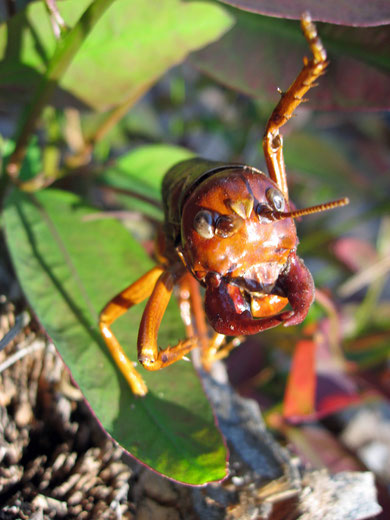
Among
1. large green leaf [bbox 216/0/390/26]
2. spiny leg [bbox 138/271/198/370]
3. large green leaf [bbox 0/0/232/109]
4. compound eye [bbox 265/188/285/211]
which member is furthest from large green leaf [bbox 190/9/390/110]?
spiny leg [bbox 138/271/198/370]

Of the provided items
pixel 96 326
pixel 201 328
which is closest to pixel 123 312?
pixel 96 326

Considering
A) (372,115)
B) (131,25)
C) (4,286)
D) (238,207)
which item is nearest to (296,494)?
(238,207)

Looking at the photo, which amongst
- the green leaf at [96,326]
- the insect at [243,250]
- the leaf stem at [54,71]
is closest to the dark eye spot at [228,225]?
the insect at [243,250]

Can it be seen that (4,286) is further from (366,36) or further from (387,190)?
(387,190)

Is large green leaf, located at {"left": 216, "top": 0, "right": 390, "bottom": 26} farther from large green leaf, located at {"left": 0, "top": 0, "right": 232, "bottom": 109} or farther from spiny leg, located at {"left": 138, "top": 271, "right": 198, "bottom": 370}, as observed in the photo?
spiny leg, located at {"left": 138, "top": 271, "right": 198, "bottom": 370}

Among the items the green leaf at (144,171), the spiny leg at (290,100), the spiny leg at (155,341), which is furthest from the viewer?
the green leaf at (144,171)

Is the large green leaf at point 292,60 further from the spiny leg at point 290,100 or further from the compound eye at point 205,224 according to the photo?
the compound eye at point 205,224
